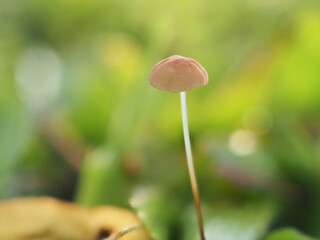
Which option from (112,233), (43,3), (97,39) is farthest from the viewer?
(43,3)

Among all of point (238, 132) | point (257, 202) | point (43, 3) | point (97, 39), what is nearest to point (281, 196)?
point (257, 202)

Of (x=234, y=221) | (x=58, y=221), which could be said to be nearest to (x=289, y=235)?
(x=234, y=221)

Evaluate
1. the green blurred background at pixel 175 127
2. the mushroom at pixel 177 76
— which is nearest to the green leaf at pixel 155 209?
the green blurred background at pixel 175 127

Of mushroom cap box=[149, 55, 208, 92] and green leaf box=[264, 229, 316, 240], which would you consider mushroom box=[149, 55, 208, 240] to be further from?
green leaf box=[264, 229, 316, 240]

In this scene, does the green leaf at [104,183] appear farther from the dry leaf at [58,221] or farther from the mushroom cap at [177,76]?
the mushroom cap at [177,76]

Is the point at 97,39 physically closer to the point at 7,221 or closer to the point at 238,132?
the point at 238,132

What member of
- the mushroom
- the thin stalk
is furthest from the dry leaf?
the mushroom

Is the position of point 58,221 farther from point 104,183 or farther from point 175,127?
point 175,127
